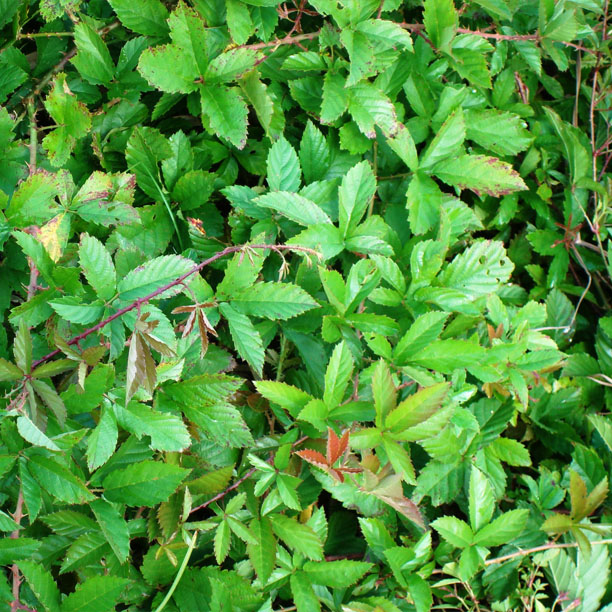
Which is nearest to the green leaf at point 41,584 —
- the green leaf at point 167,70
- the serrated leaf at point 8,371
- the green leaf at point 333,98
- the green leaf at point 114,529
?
the green leaf at point 114,529

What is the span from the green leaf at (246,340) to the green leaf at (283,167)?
388 millimetres

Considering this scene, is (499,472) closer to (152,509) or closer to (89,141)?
(152,509)

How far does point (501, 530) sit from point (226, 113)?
1236mm

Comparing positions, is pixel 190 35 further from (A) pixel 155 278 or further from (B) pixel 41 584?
(B) pixel 41 584

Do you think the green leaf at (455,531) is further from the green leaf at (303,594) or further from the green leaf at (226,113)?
the green leaf at (226,113)

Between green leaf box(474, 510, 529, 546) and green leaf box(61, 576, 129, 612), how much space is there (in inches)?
33.0

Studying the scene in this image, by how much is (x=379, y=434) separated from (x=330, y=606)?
45 cm

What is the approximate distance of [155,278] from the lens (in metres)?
1.18

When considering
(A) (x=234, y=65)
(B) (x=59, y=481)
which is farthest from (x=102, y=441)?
(A) (x=234, y=65)

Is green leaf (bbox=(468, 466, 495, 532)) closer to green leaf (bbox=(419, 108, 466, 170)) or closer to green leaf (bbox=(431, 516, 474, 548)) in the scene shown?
green leaf (bbox=(431, 516, 474, 548))

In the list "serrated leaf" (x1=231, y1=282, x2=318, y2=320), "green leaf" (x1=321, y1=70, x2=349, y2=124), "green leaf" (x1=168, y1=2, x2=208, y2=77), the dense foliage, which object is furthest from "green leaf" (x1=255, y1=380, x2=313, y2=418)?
"green leaf" (x1=168, y1=2, x2=208, y2=77)

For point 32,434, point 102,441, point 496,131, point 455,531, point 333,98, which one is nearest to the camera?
point 32,434

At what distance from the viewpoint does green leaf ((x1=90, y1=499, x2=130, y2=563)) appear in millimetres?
1146

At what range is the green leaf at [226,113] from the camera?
140cm
